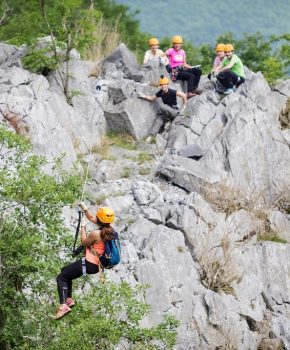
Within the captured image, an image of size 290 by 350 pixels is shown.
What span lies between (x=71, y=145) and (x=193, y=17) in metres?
93.1

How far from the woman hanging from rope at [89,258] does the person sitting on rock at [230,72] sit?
34.3ft

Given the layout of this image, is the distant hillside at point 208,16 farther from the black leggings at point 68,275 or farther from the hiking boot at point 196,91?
the black leggings at point 68,275

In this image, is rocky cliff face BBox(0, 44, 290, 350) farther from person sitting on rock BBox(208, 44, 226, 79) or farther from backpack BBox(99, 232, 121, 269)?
backpack BBox(99, 232, 121, 269)

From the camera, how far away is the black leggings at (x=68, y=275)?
12.7 m

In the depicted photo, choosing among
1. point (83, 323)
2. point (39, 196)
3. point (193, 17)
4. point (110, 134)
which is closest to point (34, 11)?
point (110, 134)

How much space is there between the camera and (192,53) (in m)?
34.8

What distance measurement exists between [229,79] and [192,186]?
3871 millimetres

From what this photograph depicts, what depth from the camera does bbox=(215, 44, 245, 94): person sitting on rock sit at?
2236 cm

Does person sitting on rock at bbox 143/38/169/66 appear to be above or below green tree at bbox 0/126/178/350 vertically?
below

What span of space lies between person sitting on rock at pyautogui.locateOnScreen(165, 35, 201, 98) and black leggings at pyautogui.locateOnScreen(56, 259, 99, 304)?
34.5 ft

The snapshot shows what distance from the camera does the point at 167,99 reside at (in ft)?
72.2

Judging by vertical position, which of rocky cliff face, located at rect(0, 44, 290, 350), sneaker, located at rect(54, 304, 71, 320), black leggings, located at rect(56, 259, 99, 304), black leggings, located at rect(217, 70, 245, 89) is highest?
black leggings, located at rect(56, 259, 99, 304)

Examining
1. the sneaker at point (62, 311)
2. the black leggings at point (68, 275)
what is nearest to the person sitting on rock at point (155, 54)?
the black leggings at point (68, 275)

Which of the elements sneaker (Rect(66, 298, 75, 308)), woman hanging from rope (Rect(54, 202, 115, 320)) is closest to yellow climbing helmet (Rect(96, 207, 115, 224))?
woman hanging from rope (Rect(54, 202, 115, 320))
